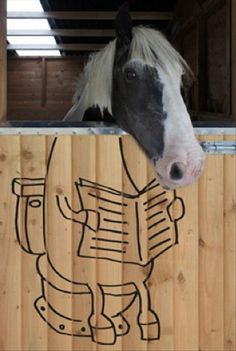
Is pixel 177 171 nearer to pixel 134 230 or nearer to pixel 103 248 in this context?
pixel 134 230

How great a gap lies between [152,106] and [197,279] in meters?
0.72

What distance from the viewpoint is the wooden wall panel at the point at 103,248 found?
6.73 feet

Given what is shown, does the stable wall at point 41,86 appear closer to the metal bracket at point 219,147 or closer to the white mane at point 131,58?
the white mane at point 131,58

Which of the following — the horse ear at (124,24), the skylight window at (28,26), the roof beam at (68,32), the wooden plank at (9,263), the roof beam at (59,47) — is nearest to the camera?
the wooden plank at (9,263)

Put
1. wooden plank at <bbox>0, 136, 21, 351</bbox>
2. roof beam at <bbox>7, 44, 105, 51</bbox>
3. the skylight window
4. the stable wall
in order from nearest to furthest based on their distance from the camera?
wooden plank at <bbox>0, 136, 21, 351</bbox> < the skylight window < roof beam at <bbox>7, 44, 105, 51</bbox> < the stable wall

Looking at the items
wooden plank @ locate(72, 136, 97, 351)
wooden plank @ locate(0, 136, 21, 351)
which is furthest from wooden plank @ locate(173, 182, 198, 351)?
wooden plank @ locate(0, 136, 21, 351)

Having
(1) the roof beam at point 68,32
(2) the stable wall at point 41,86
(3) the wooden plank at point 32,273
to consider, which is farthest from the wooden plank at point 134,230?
(2) the stable wall at point 41,86

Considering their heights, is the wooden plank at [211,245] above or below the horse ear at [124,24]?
below

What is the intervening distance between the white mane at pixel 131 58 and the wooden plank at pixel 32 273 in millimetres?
436

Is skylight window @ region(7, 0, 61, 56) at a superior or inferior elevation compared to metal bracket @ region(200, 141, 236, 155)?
superior

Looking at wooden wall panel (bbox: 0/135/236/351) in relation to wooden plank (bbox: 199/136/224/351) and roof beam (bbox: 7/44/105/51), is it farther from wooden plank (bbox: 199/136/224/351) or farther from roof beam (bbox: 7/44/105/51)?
roof beam (bbox: 7/44/105/51)

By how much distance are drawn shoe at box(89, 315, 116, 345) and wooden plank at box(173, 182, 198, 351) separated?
26 centimetres

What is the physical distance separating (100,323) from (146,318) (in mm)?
184

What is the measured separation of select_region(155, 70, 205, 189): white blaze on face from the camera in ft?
5.98
